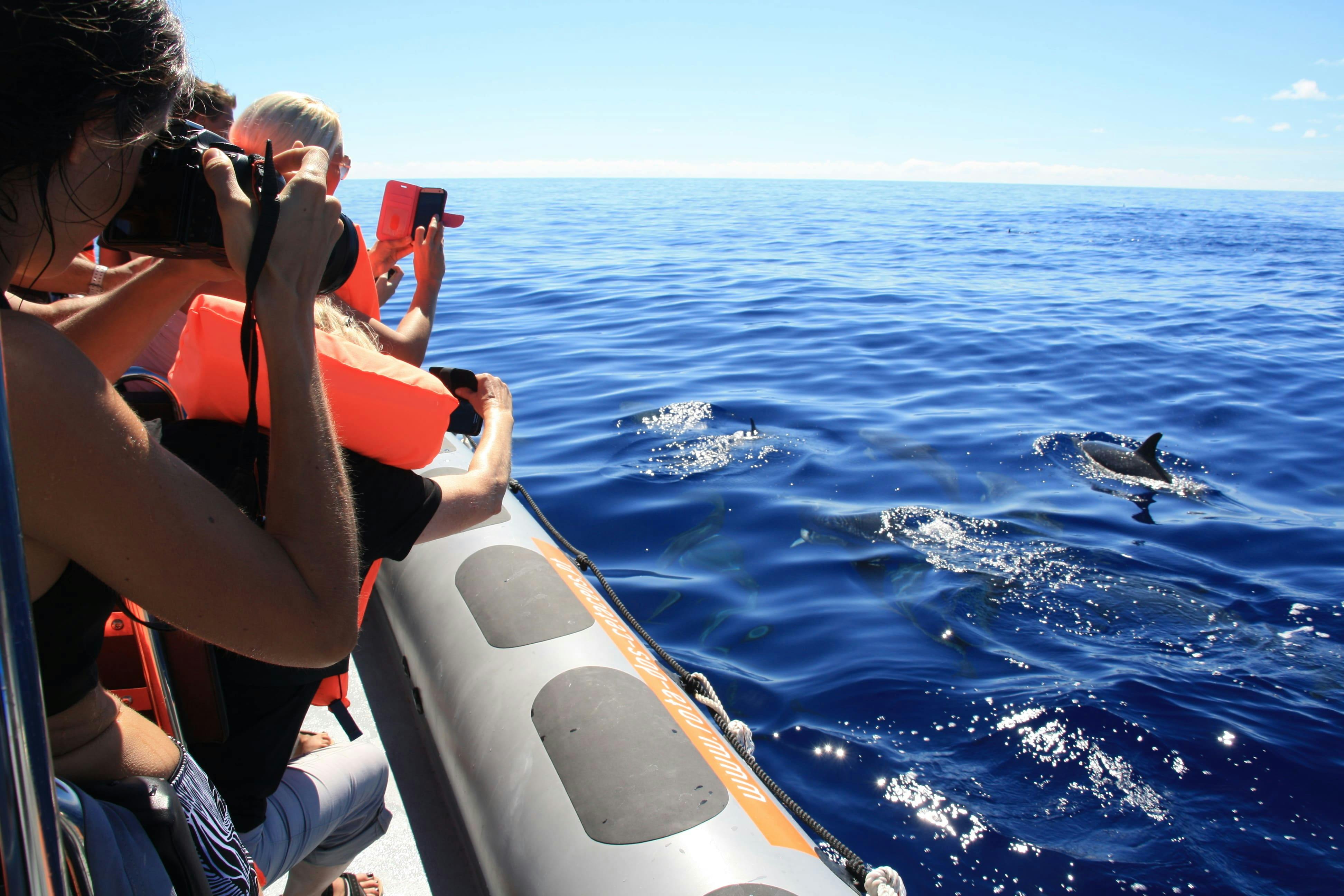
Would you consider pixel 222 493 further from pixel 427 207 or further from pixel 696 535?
pixel 696 535

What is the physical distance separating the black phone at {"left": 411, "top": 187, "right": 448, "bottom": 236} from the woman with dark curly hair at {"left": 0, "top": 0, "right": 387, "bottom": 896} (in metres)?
2.23

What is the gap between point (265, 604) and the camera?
3.48 feet

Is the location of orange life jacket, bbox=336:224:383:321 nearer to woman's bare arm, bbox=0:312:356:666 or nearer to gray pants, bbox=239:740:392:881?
gray pants, bbox=239:740:392:881

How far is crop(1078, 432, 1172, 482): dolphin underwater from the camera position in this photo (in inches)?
239

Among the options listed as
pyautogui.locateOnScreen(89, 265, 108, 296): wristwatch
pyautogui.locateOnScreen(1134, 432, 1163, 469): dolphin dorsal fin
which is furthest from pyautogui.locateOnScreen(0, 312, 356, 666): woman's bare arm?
pyautogui.locateOnScreen(1134, 432, 1163, 469): dolphin dorsal fin

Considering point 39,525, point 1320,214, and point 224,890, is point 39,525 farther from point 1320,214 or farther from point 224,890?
point 1320,214

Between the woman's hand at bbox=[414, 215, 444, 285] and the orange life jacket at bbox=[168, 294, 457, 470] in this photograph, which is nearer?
the orange life jacket at bbox=[168, 294, 457, 470]

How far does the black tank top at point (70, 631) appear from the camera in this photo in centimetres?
104

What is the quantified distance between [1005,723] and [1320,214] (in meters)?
52.4

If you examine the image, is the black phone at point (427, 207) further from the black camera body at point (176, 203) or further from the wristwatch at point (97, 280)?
the black camera body at point (176, 203)

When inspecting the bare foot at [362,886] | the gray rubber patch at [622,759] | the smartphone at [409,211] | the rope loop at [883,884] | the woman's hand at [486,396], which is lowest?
the bare foot at [362,886]

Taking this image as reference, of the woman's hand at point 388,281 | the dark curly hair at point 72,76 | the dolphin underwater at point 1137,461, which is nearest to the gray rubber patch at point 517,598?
the woman's hand at point 388,281

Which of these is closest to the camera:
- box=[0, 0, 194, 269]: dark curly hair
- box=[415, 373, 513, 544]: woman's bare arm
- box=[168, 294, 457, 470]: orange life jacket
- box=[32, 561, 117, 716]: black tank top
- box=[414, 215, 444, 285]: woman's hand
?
box=[0, 0, 194, 269]: dark curly hair

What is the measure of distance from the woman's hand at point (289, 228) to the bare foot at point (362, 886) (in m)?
1.64
